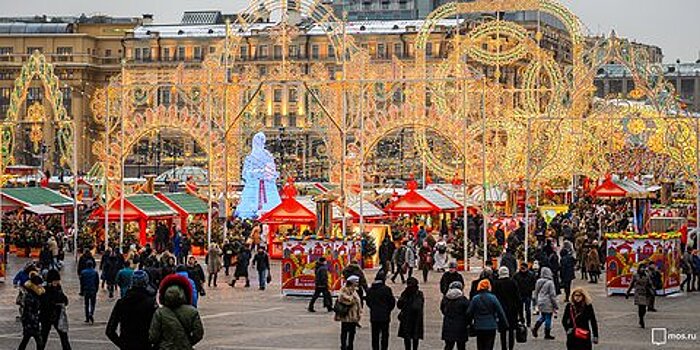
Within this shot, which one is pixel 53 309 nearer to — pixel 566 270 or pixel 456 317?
pixel 456 317

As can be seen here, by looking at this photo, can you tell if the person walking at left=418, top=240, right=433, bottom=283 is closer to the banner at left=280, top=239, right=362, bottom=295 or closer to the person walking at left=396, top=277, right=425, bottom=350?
the banner at left=280, top=239, right=362, bottom=295

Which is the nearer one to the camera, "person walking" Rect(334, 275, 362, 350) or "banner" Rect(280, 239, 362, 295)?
"person walking" Rect(334, 275, 362, 350)

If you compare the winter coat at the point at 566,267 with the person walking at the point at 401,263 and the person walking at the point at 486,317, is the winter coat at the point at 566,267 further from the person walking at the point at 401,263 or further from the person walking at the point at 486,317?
the person walking at the point at 486,317

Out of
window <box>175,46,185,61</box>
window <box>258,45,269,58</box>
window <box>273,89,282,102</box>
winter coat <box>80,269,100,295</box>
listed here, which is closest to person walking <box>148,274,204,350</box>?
winter coat <box>80,269,100,295</box>

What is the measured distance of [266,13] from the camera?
43000mm

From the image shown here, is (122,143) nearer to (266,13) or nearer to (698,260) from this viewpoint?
(266,13)

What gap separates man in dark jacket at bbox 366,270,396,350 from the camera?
21641 mm

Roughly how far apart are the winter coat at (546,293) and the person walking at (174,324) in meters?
9.79

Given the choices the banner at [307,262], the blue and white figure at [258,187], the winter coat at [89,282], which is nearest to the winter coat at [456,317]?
the winter coat at [89,282]

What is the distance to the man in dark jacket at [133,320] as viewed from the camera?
1580 cm

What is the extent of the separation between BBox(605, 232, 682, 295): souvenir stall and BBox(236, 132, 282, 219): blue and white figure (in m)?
24.2

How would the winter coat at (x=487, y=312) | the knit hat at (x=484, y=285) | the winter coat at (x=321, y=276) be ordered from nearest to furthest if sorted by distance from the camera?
1. the winter coat at (x=487, y=312)
2. the knit hat at (x=484, y=285)
3. the winter coat at (x=321, y=276)

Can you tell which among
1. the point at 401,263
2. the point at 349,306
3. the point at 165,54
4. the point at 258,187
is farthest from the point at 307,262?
the point at 165,54

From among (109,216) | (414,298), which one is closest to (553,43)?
(109,216)
